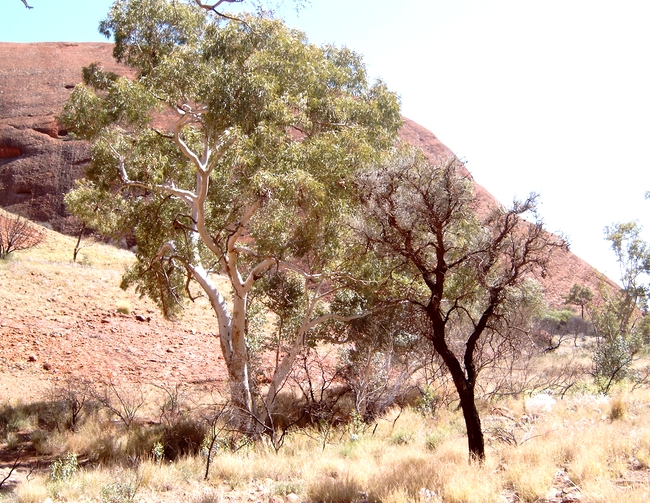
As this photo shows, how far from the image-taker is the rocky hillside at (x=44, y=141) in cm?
3397

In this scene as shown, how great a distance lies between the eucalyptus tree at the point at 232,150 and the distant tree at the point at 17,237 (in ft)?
35.3

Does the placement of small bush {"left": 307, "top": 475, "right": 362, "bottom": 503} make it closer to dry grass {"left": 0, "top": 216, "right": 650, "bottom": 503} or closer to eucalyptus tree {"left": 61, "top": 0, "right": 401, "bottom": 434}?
dry grass {"left": 0, "top": 216, "right": 650, "bottom": 503}

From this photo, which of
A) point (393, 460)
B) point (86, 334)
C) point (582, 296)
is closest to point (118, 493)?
point (393, 460)

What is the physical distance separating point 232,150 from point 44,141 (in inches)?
1319

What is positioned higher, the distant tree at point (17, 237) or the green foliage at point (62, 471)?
the distant tree at point (17, 237)

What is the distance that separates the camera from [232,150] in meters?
8.24

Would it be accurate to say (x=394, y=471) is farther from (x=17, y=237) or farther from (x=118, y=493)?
(x=17, y=237)

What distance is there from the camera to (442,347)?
6.59 m

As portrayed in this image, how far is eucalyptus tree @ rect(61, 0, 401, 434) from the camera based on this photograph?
8094 millimetres

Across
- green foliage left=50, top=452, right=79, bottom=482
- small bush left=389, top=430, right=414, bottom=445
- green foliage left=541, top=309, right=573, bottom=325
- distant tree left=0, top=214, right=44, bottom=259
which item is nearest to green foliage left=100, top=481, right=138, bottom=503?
green foliage left=50, top=452, right=79, bottom=482

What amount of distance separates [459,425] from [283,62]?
648cm

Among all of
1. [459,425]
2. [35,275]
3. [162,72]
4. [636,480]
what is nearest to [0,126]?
[35,275]

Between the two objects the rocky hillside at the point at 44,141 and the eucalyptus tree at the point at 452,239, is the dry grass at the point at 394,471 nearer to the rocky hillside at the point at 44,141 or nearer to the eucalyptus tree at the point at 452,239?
the eucalyptus tree at the point at 452,239

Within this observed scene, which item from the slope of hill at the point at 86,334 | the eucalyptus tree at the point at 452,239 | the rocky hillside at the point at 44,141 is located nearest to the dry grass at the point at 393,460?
the eucalyptus tree at the point at 452,239
